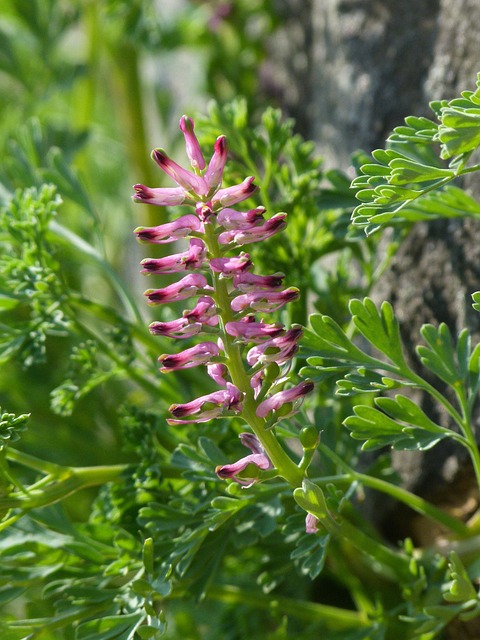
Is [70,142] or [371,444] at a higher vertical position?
[70,142]

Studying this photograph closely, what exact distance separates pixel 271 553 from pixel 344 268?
18.3 inches

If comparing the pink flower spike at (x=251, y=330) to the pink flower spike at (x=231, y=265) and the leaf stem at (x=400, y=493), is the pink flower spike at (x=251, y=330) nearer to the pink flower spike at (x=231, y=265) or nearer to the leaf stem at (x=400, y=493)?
the pink flower spike at (x=231, y=265)

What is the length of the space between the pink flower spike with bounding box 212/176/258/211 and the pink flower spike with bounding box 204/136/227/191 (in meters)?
0.01

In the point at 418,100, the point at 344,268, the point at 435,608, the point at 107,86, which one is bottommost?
the point at 435,608

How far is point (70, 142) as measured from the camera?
5.76 feet

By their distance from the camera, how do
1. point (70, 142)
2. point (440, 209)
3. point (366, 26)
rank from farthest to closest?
point (70, 142)
point (366, 26)
point (440, 209)

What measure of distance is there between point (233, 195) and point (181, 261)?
96 millimetres

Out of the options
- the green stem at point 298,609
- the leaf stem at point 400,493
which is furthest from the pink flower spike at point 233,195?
the green stem at point 298,609

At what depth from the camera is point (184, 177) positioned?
0.83 metres

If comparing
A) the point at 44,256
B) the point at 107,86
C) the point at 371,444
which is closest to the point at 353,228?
the point at 371,444

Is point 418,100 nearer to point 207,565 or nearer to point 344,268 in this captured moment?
point 344,268

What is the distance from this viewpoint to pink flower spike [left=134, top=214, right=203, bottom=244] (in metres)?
0.83

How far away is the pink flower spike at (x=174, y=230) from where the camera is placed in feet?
2.72

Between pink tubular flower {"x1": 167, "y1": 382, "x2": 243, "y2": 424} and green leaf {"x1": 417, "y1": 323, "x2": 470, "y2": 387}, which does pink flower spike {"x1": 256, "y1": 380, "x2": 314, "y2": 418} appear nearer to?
pink tubular flower {"x1": 167, "y1": 382, "x2": 243, "y2": 424}
